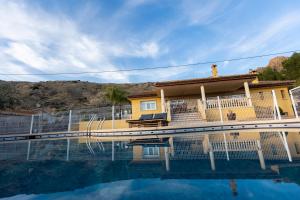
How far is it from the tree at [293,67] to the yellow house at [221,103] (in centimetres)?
1581

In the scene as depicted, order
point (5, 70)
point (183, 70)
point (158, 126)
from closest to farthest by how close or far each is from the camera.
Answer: point (158, 126)
point (5, 70)
point (183, 70)

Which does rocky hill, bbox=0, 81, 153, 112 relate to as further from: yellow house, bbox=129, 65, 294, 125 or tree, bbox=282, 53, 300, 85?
tree, bbox=282, 53, 300, 85

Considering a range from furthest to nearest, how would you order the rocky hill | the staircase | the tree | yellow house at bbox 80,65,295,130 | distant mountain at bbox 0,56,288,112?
the rocky hill
distant mountain at bbox 0,56,288,112
the tree
the staircase
yellow house at bbox 80,65,295,130

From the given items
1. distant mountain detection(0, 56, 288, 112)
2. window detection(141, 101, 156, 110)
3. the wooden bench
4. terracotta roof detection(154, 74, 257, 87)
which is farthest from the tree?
the wooden bench

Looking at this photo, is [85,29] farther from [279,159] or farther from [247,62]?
[247,62]

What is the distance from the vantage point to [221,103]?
12.2 metres

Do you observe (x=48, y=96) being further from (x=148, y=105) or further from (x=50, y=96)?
(x=148, y=105)

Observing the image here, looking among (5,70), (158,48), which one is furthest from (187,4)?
(5,70)

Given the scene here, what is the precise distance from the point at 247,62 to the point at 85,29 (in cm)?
2120

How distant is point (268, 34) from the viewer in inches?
627

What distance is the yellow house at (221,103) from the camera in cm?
1169

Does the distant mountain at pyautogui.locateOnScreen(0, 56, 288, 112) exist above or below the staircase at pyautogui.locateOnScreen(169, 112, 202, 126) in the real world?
above

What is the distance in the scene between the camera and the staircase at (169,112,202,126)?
1191 centimetres

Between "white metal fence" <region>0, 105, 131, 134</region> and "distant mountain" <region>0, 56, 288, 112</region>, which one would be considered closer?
"white metal fence" <region>0, 105, 131, 134</region>
